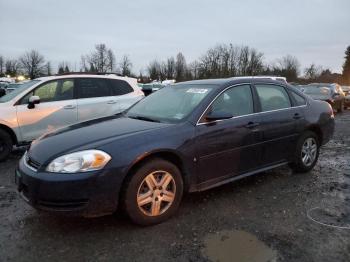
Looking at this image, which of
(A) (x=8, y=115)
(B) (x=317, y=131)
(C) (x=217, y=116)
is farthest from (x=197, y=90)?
(A) (x=8, y=115)

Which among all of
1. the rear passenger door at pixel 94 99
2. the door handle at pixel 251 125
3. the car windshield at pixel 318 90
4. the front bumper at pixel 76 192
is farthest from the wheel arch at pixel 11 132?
the car windshield at pixel 318 90

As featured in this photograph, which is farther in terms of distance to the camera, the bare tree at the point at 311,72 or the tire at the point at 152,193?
the bare tree at the point at 311,72

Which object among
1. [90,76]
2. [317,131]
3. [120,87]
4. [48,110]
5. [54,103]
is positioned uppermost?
[90,76]

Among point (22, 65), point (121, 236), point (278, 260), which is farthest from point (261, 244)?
point (22, 65)

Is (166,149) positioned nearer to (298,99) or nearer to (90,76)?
(298,99)

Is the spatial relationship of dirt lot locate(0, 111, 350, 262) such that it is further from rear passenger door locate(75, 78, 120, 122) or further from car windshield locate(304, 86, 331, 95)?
car windshield locate(304, 86, 331, 95)

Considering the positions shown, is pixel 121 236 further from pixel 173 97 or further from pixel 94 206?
pixel 173 97

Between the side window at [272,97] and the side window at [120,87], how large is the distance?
160 inches

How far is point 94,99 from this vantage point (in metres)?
8.28

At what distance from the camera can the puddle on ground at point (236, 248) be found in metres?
3.39

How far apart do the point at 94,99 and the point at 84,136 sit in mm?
4285

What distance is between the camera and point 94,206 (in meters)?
3.67

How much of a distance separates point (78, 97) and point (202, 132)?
4.46 metres

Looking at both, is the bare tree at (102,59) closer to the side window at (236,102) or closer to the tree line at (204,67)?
the tree line at (204,67)
